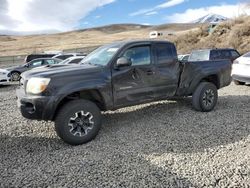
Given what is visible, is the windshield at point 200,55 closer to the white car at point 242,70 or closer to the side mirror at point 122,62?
the white car at point 242,70

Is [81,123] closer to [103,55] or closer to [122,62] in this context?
[122,62]

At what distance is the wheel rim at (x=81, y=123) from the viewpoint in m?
5.39

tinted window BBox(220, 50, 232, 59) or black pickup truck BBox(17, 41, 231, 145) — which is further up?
black pickup truck BBox(17, 41, 231, 145)

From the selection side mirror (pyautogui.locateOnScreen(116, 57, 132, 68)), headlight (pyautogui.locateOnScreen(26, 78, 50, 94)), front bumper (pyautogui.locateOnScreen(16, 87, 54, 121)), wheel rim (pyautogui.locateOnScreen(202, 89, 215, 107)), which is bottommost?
wheel rim (pyautogui.locateOnScreen(202, 89, 215, 107))

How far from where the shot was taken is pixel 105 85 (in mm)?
5730

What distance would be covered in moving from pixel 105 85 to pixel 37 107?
4.27ft

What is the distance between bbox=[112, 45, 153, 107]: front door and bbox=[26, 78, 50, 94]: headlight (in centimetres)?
132

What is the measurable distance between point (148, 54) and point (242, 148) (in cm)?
267

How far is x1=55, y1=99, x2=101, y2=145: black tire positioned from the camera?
529 cm

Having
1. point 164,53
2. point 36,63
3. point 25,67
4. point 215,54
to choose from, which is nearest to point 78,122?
point 164,53

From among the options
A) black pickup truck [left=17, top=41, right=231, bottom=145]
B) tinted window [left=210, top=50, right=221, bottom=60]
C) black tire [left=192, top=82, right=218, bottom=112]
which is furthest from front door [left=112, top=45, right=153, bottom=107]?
tinted window [left=210, top=50, right=221, bottom=60]

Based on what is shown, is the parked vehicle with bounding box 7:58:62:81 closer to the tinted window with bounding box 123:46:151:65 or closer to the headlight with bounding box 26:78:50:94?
the tinted window with bounding box 123:46:151:65

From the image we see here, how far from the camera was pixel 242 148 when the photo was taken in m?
5.17

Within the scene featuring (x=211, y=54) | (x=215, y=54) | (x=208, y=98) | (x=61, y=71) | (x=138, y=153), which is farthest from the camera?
(x=215, y=54)
